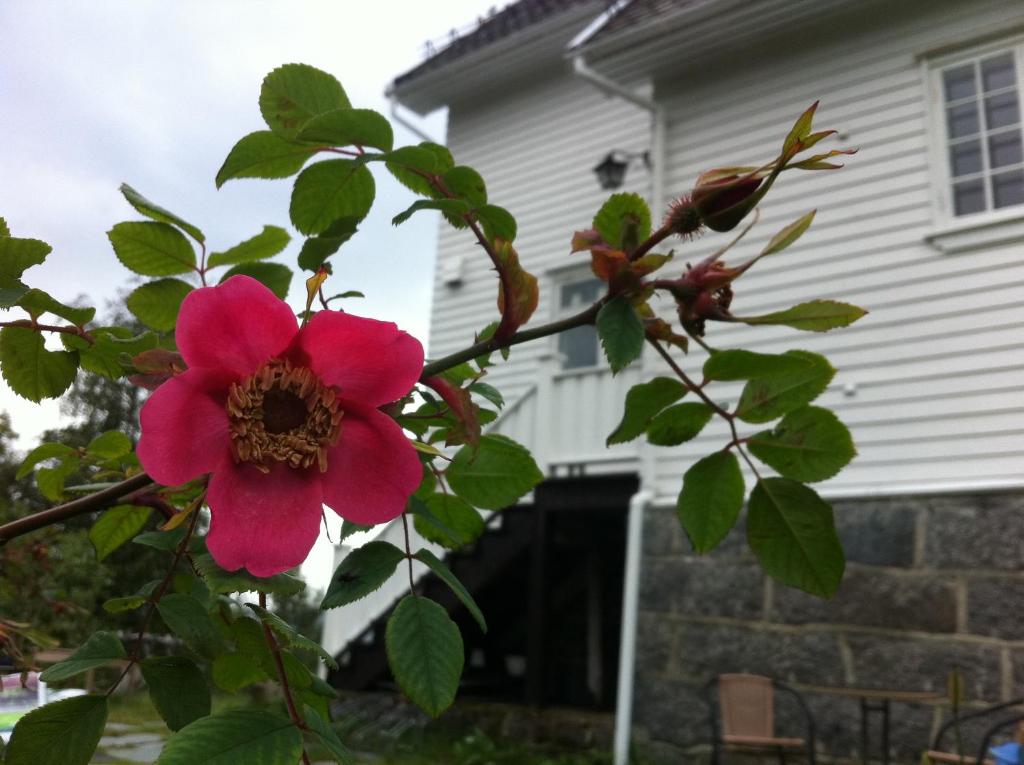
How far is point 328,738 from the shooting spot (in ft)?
1.30

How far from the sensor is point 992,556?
188 inches

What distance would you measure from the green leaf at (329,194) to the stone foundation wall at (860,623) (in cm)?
437

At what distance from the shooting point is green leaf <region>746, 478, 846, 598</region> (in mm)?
505

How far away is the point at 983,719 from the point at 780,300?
2.74 metres

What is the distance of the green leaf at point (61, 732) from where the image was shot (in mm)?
381

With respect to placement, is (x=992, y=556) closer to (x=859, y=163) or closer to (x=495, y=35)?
(x=859, y=163)

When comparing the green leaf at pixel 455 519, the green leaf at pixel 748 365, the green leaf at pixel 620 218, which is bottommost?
the green leaf at pixel 455 519

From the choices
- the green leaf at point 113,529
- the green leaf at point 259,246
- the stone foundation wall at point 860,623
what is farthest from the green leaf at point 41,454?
the stone foundation wall at point 860,623

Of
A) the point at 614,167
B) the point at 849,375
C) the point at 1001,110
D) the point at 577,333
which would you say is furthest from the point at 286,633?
the point at 614,167

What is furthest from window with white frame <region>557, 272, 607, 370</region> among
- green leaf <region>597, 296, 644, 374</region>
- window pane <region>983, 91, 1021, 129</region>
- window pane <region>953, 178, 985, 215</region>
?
green leaf <region>597, 296, 644, 374</region>

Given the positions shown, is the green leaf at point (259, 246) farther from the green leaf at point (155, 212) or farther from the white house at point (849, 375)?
the white house at point (849, 375)

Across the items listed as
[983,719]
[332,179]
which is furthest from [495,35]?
[332,179]

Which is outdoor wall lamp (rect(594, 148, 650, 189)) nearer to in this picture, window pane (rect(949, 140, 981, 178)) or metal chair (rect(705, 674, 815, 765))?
window pane (rect(949, 140, 981, 178))

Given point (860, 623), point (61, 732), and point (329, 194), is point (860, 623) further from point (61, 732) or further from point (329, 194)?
point (61, 732)
